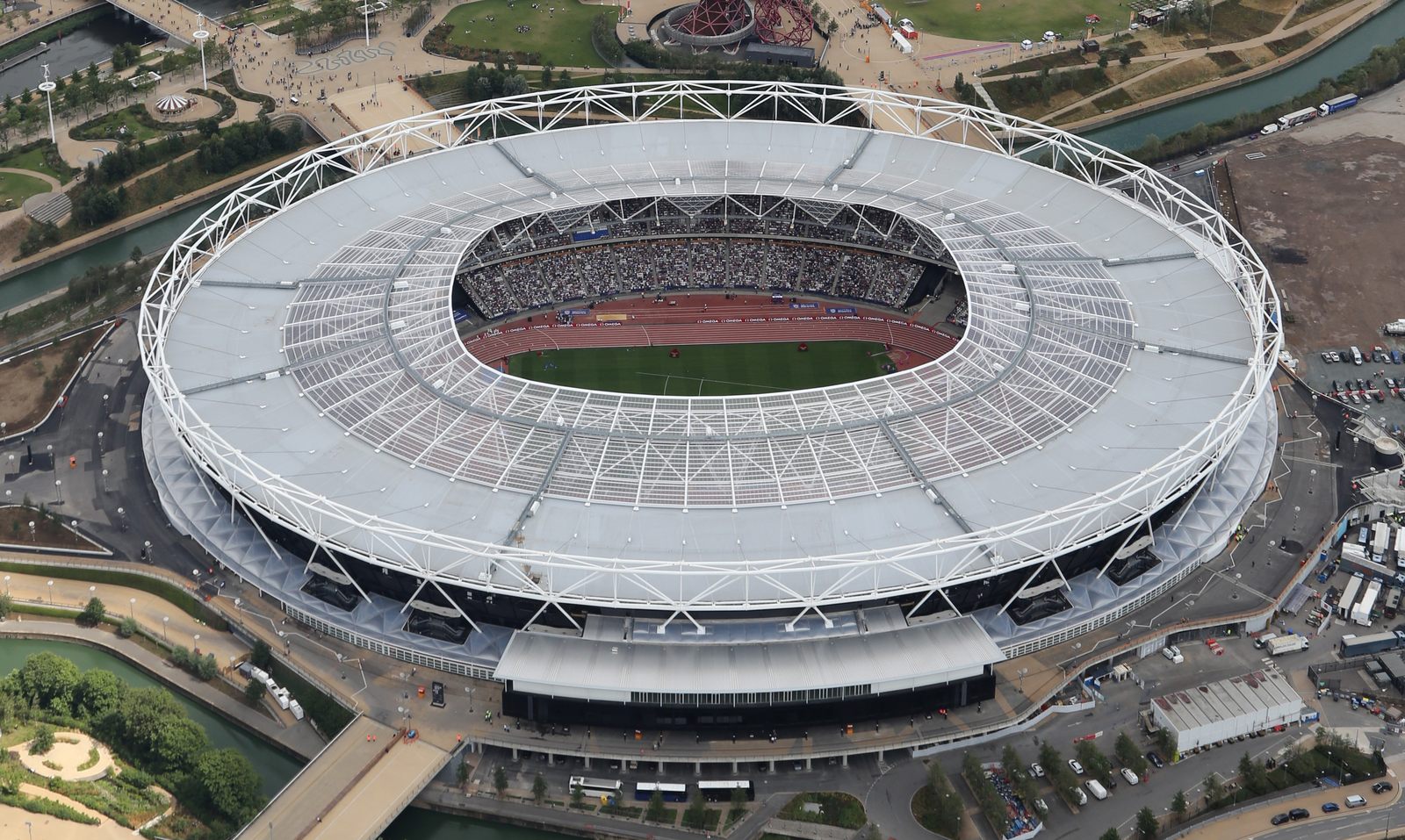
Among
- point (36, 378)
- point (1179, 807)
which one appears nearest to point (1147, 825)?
point (1179, 807)

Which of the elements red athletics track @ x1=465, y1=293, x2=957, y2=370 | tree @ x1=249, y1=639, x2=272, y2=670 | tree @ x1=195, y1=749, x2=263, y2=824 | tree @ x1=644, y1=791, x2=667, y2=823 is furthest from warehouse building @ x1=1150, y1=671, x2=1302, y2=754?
tree @ x1=249, y1=639, x2=272, y2=670

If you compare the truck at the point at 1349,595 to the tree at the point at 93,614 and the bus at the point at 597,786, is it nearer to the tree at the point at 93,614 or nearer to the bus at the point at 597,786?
the bus at the point at 597,786

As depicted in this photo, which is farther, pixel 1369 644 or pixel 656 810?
pixel 1369 644

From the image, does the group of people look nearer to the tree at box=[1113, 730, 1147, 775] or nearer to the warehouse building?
the warehouse building

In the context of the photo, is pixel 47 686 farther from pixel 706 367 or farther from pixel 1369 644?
pixel 1369 644

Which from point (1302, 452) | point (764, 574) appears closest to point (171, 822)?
point (764, 574)

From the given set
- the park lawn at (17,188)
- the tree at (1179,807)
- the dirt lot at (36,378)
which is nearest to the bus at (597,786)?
the tree at (1179,807)
